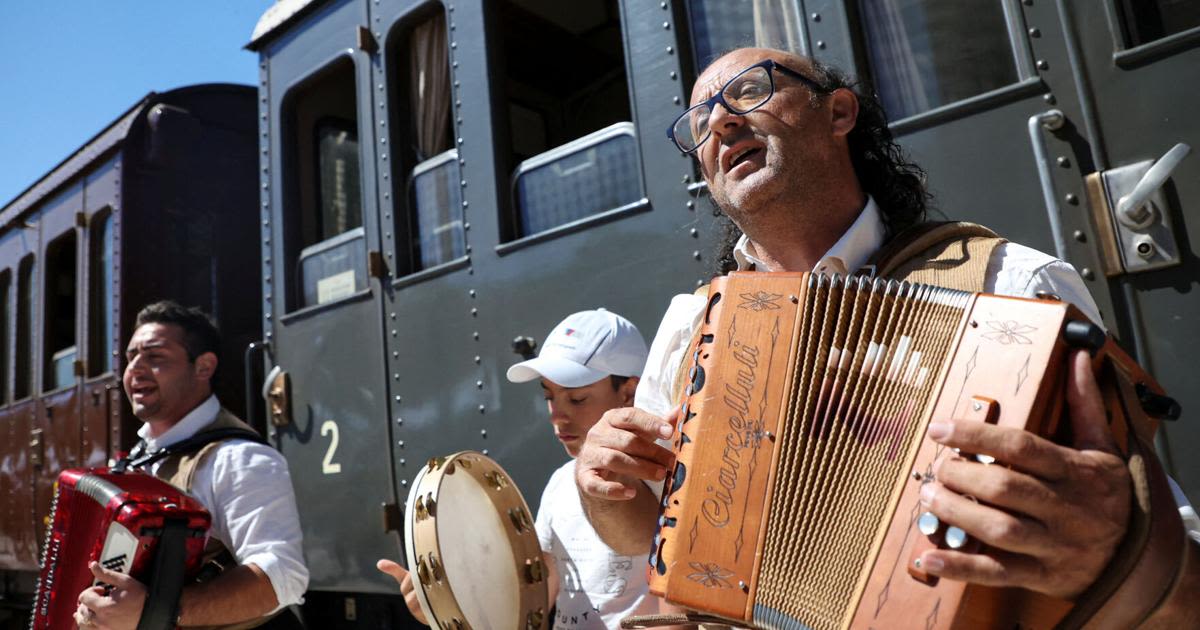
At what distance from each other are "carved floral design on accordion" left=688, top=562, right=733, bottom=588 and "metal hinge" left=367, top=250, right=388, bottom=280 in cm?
244

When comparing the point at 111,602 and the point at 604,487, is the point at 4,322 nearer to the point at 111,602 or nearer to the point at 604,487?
the point at 111,602

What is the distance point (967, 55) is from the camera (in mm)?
1850

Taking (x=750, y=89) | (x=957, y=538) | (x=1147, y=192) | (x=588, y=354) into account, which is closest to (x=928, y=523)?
(x=957, y=538)

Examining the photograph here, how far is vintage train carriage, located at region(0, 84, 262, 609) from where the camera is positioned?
4609 mm

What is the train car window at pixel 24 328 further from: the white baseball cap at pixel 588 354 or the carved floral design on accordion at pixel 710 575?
the carved floral design on accordion at pixel 710 575

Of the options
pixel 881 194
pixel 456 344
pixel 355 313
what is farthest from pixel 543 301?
pixel 881 194

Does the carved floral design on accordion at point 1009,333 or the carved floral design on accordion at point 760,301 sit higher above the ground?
the carved floral design on accordion at point 760,301

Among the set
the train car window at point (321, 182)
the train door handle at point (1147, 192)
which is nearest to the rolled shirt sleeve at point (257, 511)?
the train car window at point (321, 182)

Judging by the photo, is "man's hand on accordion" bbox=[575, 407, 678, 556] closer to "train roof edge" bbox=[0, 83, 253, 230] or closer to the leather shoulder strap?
the leather shoulder strap

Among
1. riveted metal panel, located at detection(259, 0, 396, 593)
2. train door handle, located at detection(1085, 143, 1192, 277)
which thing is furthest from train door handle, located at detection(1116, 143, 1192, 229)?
riveted metal panel, located at detection(259, 0, 396, 593)

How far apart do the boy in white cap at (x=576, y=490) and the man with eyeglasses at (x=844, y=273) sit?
466 millimetres

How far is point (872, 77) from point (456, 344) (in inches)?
63.3

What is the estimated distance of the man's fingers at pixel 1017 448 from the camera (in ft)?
2.56

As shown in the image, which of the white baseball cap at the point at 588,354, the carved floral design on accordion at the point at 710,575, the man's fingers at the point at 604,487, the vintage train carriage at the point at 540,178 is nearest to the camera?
the carved floral design on accordion at the point at 710,575
